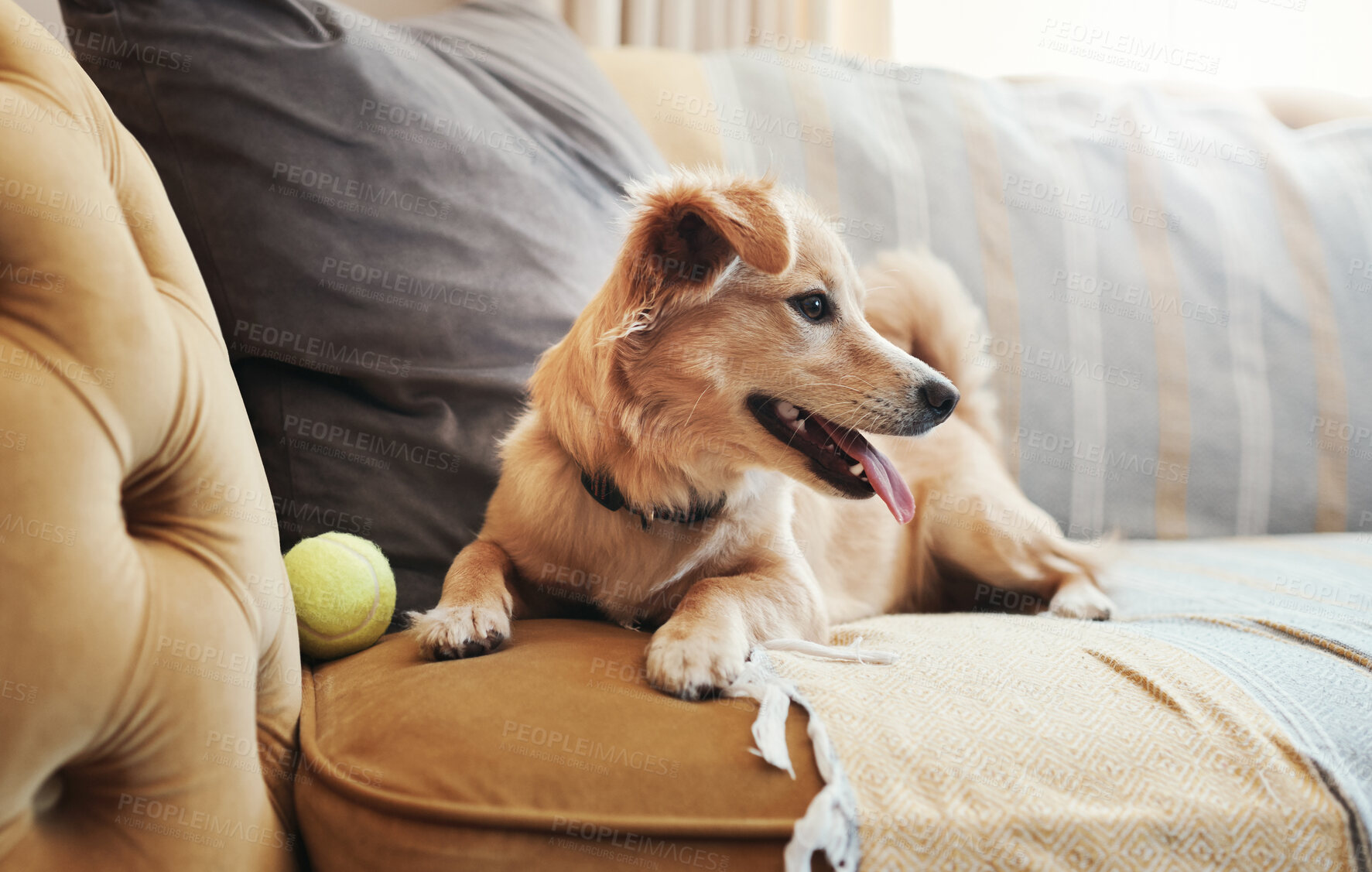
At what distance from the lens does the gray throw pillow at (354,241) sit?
1.33 metres

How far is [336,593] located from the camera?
3.77 ft

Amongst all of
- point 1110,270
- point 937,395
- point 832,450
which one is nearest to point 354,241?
point 832,450

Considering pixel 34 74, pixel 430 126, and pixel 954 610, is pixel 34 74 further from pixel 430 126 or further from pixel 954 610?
pixel 954 610

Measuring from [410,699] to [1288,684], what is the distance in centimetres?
107

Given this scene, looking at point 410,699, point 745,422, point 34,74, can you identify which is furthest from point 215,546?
point 745,422

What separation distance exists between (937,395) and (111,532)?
1106 mm

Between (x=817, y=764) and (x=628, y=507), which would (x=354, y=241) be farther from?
(x=817, y=764)

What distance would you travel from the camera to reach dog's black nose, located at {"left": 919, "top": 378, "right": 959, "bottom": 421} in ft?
4.33

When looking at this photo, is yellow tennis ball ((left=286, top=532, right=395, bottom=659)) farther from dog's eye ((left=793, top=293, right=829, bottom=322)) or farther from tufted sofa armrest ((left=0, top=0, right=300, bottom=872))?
dog's eye ((left=793, top=293, right=829, bottom=322))

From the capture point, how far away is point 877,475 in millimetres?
1318

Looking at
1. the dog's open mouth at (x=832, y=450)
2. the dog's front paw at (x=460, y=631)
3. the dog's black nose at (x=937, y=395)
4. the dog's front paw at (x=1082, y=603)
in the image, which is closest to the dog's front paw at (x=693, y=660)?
the dog's front paw at (x=460, y=631)

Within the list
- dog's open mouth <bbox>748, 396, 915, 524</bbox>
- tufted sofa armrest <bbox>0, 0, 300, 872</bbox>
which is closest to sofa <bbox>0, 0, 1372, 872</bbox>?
tufted sofa armrest <bbox>0, 0, 300, 872</bbox>

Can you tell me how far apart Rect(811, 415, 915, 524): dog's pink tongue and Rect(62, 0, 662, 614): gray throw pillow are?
0.59 m

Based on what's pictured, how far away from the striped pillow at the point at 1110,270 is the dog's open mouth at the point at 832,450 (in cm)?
89
